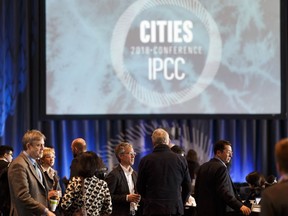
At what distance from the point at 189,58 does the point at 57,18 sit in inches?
75.5

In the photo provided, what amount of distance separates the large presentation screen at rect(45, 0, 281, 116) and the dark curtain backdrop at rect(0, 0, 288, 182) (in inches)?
11.9

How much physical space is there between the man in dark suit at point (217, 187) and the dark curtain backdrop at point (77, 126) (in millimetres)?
4047

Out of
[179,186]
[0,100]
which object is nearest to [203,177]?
[179,186]

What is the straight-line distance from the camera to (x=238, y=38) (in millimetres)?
10516

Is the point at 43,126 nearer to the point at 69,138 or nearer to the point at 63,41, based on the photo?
the point at 69,138

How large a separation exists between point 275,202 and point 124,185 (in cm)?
335

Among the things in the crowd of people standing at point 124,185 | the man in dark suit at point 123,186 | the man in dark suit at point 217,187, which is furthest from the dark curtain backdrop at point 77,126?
the man in dark suit at point 217,187

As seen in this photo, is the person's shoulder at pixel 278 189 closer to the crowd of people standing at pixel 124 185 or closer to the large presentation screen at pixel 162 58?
the crowd of people standing at pixel 124 185

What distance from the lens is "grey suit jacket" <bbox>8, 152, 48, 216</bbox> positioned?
5.33 metres

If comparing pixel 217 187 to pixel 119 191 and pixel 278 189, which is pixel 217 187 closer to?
pixel 119 191

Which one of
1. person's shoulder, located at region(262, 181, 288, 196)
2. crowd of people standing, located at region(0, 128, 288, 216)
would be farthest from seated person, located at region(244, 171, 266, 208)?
person's shoulder, located at region(262, 181, 288, 196)

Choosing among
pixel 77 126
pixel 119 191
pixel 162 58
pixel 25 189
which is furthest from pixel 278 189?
pixel 77 126

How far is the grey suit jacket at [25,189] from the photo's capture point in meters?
5.33

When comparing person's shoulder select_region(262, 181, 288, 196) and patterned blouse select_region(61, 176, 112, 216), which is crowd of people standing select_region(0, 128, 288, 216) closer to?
patterned blouse select_region(61, 176, 112, 216)
